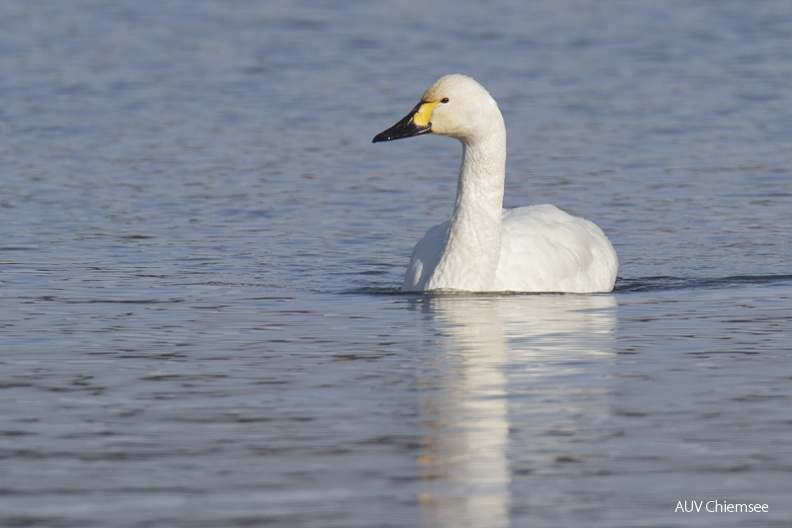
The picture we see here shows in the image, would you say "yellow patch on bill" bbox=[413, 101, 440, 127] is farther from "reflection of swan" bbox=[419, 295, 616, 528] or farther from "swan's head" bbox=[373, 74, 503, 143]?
"reflection of swan" bbox=[419, 295, 616, 528]

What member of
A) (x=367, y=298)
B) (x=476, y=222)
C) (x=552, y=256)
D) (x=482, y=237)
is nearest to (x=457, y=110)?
(x=476, y=222)

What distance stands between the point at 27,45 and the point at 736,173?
1391 centimetres

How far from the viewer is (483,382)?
868 cm

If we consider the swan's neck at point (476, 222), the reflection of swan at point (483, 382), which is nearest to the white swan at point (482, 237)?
the swan's neck at point (476, 222)

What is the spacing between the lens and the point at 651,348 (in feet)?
31.8

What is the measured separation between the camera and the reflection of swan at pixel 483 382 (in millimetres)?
6652

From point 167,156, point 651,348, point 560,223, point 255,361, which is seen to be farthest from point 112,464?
point 167,156

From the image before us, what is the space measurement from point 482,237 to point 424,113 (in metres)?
1.03

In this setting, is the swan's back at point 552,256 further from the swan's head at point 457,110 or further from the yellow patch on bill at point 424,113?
the yellow patch on bill at point 424,113

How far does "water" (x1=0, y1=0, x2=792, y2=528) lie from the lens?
689 cm

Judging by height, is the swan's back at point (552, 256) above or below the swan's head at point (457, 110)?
below

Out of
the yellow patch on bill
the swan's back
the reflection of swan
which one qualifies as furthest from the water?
the yellow patch on bill

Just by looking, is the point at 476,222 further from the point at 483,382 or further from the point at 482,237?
the point at 483,382

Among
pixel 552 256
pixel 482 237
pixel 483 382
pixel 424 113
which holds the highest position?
pixel 424 113
